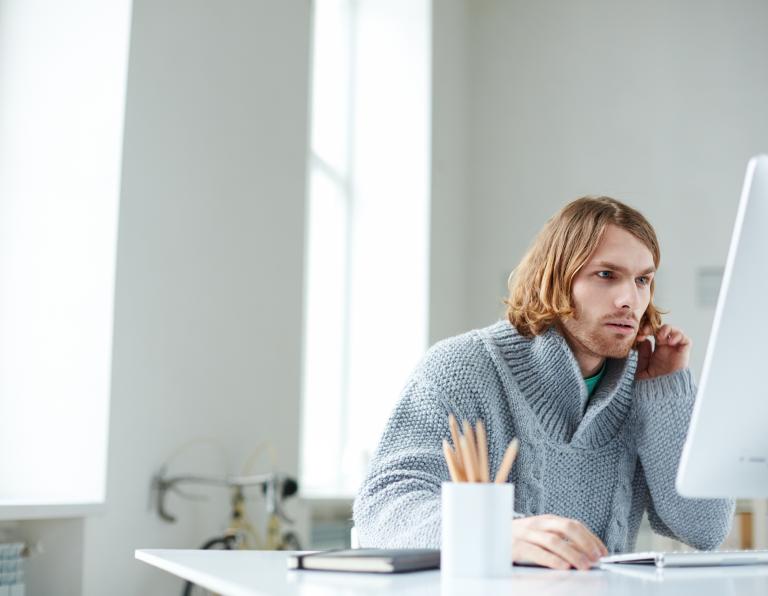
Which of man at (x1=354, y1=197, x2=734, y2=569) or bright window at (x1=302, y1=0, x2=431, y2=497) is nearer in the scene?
man at (x1=354, y1=197, x2=734, y2=569)

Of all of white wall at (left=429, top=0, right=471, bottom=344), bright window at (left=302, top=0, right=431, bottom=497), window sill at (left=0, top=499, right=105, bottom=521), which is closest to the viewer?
window sill at (left=0, top=499, right=105, bottom=521)

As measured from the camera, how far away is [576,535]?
106cm

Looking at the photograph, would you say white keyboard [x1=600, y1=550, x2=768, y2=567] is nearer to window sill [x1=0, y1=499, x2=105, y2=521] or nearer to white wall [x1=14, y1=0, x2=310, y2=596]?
window sill [x1=0, y1=499, x2=105, y2=521]

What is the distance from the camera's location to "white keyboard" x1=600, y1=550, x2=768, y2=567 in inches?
44.4

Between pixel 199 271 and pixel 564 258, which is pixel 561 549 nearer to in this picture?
pixel 564 258

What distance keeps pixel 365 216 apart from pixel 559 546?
3.59m

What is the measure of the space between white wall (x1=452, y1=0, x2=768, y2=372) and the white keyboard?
3.51 m

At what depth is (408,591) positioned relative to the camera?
88 cm

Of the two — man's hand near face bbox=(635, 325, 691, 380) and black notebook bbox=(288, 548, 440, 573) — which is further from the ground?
man's hand near face bbox=(635, 325, 691, 380)

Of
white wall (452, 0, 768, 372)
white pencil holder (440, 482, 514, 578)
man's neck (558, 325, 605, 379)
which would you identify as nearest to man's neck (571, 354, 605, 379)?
man's neck (558, 325, 605, 379)

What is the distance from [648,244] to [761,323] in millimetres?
782

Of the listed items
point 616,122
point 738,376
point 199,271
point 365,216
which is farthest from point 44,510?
point 616,122

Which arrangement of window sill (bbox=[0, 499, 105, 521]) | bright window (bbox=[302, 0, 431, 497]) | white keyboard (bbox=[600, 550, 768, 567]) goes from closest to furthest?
1. white keyboard (bbox=[600, 550, 768, 567])
2. window sill (bbox=[0, 499, 105, 521])
3. bright window (bbox=[302, 0, 431, 497])

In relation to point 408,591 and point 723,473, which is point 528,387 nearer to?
point 723,473
